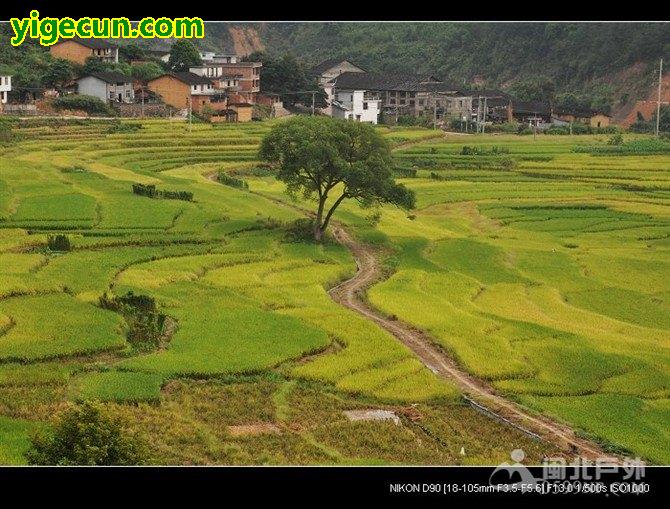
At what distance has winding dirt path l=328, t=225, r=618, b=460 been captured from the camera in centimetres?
1752

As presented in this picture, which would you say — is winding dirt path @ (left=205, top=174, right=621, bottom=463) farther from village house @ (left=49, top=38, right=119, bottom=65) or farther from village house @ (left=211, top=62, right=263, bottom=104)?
village house @ (left=211, top=62, right=263, bottom=104)

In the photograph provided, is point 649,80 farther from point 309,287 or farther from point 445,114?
point 309,287

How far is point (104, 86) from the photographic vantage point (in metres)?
59.6

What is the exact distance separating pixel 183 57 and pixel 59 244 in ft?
135

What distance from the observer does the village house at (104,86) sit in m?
59.3

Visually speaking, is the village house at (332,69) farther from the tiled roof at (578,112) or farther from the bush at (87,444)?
the bush at (87,444)

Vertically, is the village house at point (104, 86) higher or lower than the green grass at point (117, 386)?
higher

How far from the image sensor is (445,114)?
7825cm

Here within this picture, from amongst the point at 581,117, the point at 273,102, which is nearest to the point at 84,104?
the point at 273,102

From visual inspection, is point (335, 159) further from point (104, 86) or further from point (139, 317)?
point (104, 86)

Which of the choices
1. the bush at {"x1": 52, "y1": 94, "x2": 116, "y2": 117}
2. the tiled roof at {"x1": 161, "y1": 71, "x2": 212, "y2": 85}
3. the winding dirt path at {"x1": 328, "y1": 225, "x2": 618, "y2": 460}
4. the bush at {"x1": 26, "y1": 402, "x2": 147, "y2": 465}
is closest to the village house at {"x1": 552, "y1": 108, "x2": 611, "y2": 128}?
the tiled roof at {"x1": 161, "y1": 71, "x2": 212, "y2": 85}

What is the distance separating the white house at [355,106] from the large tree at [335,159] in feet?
131

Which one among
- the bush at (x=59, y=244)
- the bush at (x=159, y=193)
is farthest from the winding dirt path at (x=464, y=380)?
the bush at (x=159, y=193)

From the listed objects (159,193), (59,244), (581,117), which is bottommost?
(59,244)
